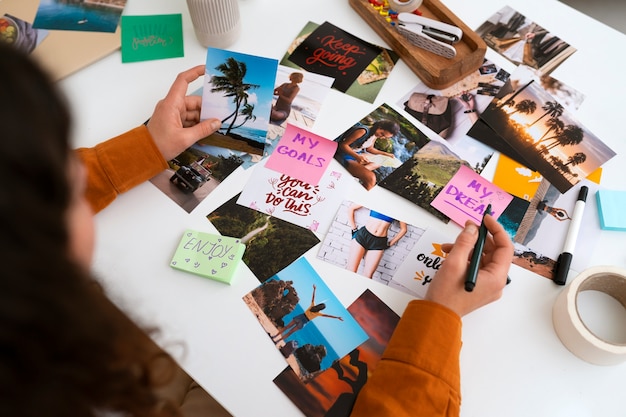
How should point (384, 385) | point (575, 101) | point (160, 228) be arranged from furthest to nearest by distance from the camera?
point (575, 101)
point (160, 228)
point (384, 385)

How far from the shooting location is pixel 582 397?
2.19 feet

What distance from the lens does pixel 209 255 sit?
77 cm

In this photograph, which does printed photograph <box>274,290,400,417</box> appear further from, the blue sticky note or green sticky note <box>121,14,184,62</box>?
green sticky note <box>121,14,184,62</box>

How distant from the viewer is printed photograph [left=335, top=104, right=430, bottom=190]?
2.76ft

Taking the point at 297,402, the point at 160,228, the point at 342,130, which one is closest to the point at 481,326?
the point at 297,402

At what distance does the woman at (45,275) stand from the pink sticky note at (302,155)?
379 millimetres

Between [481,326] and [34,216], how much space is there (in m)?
0.60

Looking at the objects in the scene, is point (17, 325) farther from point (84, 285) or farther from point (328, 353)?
point (328, 353)

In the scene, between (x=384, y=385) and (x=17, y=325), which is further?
(x=384, y=385)

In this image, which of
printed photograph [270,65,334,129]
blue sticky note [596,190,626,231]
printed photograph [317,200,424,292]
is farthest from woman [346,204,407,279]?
blue sticky note [596,190,626,231]

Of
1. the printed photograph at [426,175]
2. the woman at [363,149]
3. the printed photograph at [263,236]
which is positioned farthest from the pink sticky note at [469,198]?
the printed photograph at [263,236]

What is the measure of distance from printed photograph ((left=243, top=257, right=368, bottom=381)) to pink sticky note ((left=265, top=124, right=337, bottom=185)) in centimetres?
16

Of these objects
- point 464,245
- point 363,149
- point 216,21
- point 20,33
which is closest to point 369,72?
point 363,149

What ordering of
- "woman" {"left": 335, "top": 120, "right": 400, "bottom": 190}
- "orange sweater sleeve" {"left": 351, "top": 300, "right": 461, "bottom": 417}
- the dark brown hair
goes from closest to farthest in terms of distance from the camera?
the dark brown hair, "orange sweater sleeve" {"left": 351, "top": 300, "right": 461, "bottom": 417}, "woman" {"left": 335, "top": 120, "right": 400, "bottom": 190}
